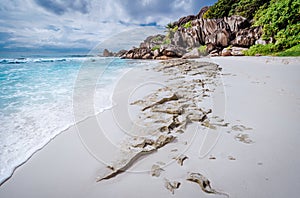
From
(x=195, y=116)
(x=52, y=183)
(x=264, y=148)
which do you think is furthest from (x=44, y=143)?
(x=264, y=148)

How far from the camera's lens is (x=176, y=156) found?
1370 millimetres

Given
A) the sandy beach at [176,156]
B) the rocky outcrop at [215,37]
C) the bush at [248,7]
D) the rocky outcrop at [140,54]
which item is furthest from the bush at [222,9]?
the sandy beach at [176,156]

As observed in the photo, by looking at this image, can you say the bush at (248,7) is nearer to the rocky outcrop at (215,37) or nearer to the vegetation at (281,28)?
the rocky outcrop at (215,37)

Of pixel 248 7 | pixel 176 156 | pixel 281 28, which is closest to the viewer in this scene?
pixel 176 156

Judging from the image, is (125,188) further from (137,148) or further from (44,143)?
(44,143)

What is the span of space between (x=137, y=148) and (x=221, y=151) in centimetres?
84

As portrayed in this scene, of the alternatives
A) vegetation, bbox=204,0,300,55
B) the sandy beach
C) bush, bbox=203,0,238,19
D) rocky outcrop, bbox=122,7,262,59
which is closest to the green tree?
vegetation, bbox=204,0,300,55

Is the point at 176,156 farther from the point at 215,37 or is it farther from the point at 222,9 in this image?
the point at 222,9

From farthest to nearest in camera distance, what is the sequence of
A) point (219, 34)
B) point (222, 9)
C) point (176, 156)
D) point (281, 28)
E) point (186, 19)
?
point (186, 19)
point (222, 9)
point (219, 34)
point (281, 28)
point (176, 156)

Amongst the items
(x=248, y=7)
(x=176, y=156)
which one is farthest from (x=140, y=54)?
(x=176, y=156)

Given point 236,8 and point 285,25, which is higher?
point 236,8

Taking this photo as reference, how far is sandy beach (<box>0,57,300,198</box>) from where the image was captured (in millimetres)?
1063

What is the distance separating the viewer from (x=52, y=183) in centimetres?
126

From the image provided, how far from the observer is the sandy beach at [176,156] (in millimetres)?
1063
